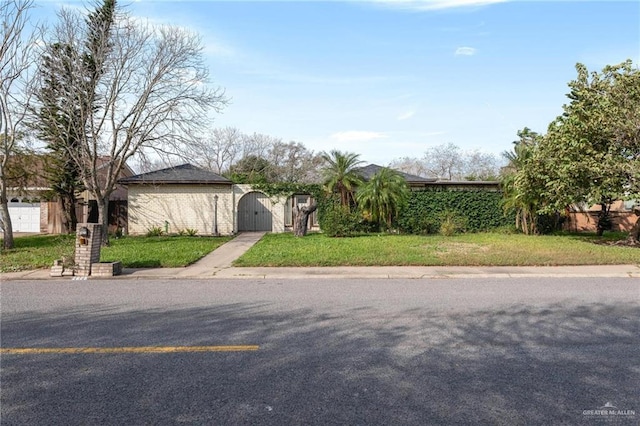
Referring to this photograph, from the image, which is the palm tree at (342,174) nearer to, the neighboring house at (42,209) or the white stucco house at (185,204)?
the white stucco house at (185,204)

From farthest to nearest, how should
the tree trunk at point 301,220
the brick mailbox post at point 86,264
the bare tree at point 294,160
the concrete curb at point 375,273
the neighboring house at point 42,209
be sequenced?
the bare tree at point 294,160 → the neighboring house at point 42,209 → the tree trunk at point 301,220 → the brick mailbox post at point 86,264 → the concrete curb at point 375,273

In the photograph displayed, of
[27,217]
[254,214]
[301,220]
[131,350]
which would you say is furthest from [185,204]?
Answer: [131,350]

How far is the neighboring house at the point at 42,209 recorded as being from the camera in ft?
82.8

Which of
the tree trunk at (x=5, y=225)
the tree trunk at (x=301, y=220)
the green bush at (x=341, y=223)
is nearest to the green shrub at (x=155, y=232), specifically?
the tree trunk at (x=5, y=225)

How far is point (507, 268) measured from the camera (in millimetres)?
12445

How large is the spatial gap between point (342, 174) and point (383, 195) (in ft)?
8.48

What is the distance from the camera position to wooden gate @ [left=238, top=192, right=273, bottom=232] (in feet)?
86.4

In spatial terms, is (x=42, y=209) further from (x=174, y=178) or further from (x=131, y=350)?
(x=131, y=350)

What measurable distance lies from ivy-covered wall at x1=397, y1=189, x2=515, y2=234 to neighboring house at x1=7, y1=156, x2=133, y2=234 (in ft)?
50.3

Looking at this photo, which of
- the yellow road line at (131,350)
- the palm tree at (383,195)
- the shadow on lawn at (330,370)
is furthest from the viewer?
the palm tree at (383,195)

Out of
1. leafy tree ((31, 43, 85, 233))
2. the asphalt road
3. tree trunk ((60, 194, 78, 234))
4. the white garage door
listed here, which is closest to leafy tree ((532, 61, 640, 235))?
the asphalt road

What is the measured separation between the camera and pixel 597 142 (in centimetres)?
1725

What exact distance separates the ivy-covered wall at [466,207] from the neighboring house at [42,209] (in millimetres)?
15331

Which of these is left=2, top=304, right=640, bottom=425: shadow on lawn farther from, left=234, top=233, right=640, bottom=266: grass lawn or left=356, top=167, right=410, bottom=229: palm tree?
left=356, top=167, right=410, bottom=229: palm tree
